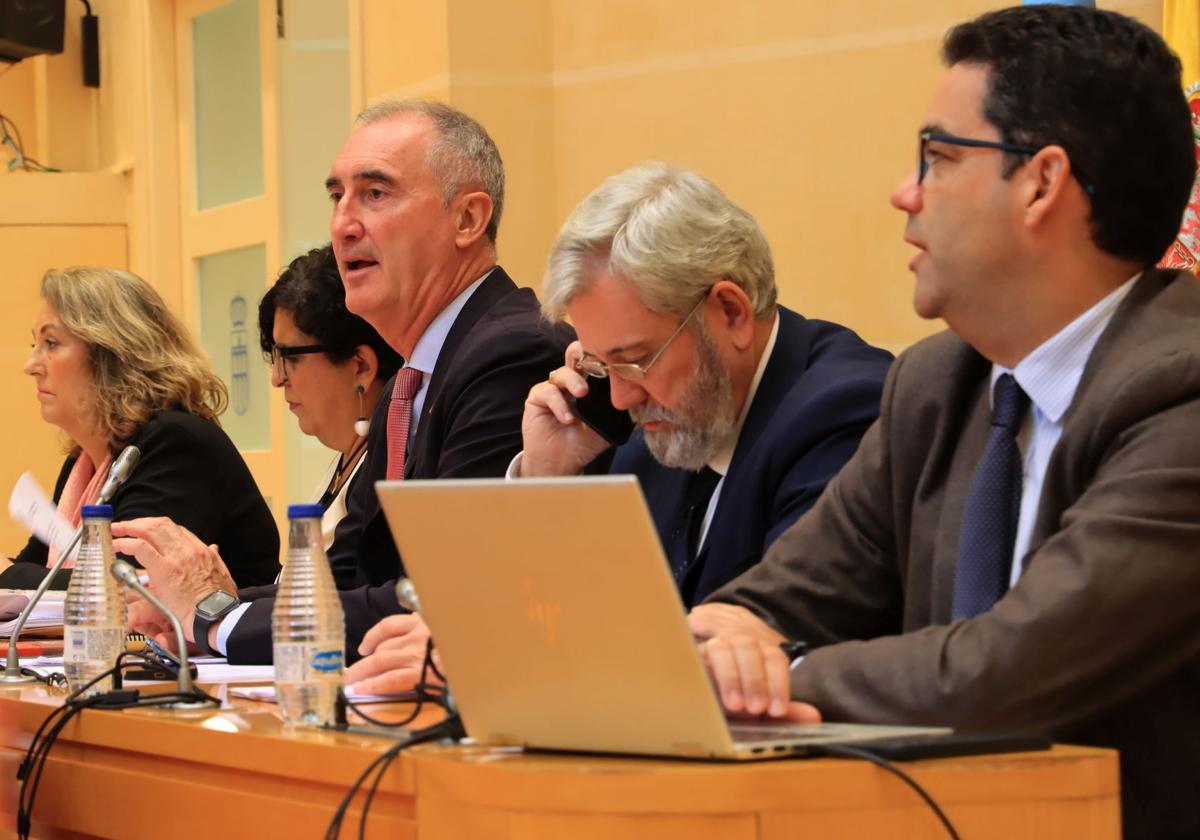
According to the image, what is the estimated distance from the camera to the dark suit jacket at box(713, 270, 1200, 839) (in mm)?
1639

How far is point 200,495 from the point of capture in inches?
161

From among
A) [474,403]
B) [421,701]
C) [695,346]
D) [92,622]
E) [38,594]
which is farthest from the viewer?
[474,403]

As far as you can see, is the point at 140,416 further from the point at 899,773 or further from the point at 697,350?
the point at 899,773

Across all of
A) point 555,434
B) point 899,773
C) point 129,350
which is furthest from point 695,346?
point 129,350

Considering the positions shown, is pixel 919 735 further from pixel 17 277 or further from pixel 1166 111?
pixel 17 277

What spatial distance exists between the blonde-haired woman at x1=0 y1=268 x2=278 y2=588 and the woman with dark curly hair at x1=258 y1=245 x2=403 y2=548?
0.77 ft

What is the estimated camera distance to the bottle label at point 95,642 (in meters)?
2.28

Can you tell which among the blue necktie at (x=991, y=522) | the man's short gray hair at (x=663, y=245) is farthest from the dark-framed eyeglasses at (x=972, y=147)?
the man's short gray hair at (x=663, y=245)

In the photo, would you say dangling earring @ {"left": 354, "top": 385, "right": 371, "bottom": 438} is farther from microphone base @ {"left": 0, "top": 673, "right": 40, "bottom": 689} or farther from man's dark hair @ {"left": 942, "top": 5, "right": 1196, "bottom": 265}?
man's dark hair @ {"left": 942, "top": 5, "right": 1196, "bottom": 265}

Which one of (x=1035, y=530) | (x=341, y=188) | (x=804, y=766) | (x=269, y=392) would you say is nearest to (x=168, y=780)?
(x=804, y=766)

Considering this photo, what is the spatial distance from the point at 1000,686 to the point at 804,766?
1.03 ft

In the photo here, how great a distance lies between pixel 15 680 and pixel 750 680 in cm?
138

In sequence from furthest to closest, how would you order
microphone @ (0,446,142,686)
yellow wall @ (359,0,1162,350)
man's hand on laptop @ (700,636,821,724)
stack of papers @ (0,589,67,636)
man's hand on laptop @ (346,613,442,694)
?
1. yellow wall @ (359,0,1162,350)
2. stack of papers @ (0,589,67,636)
3. microphone @ (0,446,142,686)
4. man's hand on laptop @ (346,613,442,694)
5. man's hand on laptop @ (700,636,821,724)

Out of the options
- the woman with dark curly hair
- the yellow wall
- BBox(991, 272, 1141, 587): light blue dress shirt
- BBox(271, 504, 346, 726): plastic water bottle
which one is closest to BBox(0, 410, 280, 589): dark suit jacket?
the woman with dark curly hair
